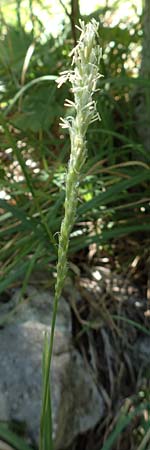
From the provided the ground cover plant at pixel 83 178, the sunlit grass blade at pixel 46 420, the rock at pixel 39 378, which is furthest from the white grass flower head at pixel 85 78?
the rock at pixel 39 378

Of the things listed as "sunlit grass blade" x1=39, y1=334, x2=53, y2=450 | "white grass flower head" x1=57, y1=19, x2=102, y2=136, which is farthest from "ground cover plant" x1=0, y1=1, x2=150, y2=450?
"white grass flower head" x1=57, y1=19, x2=102, y2=136

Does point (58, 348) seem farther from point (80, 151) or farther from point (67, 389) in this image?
point (80, 151)

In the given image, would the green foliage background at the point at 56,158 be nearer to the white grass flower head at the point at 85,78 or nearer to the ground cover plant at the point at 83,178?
the ground cover plant at the point at 83,178

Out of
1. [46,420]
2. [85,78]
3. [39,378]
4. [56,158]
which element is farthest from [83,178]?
[85,78]

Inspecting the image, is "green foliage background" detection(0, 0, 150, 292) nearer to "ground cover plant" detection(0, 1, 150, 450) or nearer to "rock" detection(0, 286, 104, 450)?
"ground cover plant" detection(0, 1, 150, 450)

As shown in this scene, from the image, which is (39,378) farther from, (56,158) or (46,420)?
(56,158)
